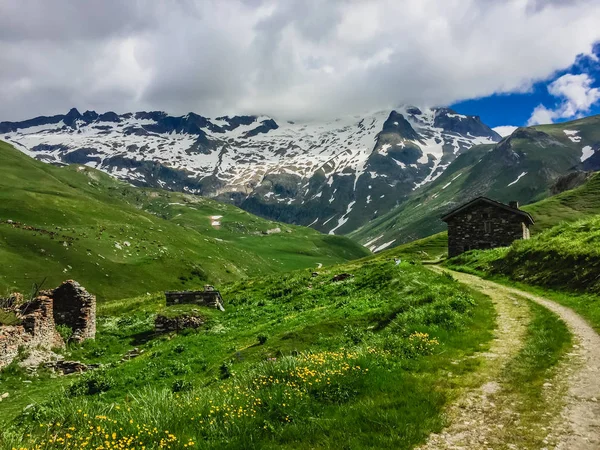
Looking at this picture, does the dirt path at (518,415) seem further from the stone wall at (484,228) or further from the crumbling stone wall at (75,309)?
the stone wall at (484,228)

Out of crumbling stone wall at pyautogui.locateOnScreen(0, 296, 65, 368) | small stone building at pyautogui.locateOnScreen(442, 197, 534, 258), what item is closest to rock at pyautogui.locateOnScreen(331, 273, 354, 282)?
crumbling stone wall at pyautogui.locateOnScreen(0, 296, 65, 368)

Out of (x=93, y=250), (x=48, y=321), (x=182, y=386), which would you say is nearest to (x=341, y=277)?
(x=48, y=321)

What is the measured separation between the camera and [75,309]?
3381 centimetres

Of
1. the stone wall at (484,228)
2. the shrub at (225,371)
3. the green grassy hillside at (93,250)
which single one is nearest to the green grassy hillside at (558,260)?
the shrub at (225,371)

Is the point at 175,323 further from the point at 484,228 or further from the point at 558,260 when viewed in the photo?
the point at 484,228

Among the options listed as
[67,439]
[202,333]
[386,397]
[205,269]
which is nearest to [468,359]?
[386,397]

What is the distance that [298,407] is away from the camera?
1080 centimetres

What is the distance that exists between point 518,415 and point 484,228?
2427 inches

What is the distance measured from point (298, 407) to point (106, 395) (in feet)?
39.9

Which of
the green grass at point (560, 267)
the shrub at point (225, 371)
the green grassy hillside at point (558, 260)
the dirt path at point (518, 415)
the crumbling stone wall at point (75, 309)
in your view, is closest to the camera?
the dirt path at point (518, 415)

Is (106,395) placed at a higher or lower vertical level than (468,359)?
lower

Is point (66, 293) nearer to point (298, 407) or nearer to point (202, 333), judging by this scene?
point (202, 333)

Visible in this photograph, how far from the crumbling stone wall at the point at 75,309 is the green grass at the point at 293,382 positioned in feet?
7.65

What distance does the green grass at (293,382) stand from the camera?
9.74m
